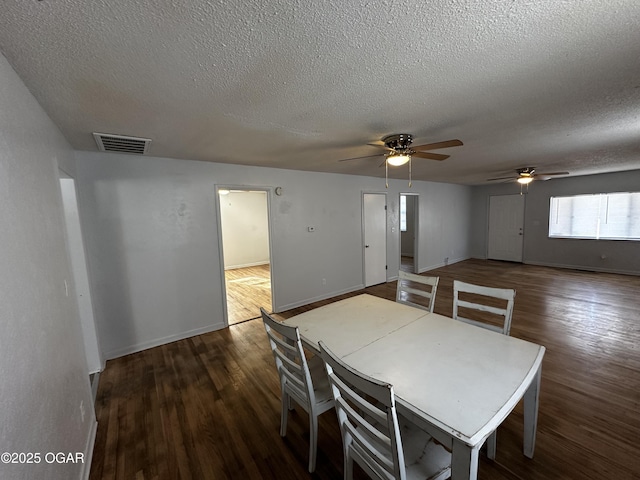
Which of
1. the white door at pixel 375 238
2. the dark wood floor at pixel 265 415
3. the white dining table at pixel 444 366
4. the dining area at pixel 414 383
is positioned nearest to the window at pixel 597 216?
the dark wood floor at pixel 265 415

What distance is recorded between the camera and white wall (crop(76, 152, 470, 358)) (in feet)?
9.32

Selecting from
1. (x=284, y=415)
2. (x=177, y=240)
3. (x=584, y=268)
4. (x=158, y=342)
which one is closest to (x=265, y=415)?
(x=284, y=415)

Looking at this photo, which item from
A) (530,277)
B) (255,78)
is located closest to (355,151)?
(255,78)

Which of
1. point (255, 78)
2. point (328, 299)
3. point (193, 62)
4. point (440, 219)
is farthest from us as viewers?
point (440, 219)

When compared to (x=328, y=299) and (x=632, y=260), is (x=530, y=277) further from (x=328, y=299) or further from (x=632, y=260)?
(x=328, y=299)

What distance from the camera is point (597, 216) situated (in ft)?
20.0

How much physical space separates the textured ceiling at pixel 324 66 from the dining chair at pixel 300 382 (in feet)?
4.46

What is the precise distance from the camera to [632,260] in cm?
564

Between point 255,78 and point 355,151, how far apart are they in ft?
5.87

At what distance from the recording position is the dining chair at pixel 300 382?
1502 mm

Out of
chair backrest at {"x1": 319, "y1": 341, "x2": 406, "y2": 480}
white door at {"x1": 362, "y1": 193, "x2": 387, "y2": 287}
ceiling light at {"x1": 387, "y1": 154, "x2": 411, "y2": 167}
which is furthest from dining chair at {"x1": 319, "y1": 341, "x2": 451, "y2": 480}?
white door at {"x1": 362, "y1": 193, "x2": 387, "y2": 287}

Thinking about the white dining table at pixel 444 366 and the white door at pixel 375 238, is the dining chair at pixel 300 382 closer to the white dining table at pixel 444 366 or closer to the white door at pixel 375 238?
the white dining table at pixel 444 366

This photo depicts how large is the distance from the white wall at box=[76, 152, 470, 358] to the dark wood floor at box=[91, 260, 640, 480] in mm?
384

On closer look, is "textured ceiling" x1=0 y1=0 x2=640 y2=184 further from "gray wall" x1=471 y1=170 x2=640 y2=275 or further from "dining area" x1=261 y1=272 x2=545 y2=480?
"gray wall" x1=471 y1=170 x2=640 y2=275
